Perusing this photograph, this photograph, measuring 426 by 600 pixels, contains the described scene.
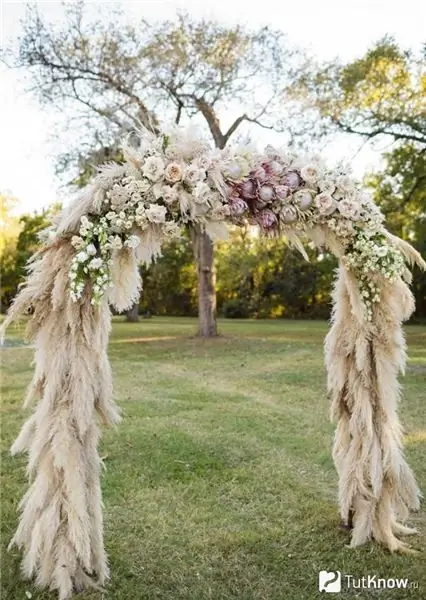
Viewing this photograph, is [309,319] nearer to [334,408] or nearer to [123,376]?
[123,376]

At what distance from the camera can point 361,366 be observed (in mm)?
3904

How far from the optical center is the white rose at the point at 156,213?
10.6 feet

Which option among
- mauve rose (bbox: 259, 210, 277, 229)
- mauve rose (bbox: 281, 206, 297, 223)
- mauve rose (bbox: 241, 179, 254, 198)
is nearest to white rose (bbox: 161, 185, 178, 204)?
mauve rose (bbox: 241, 179, 254, 198)

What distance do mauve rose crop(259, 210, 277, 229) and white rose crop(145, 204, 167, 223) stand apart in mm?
599

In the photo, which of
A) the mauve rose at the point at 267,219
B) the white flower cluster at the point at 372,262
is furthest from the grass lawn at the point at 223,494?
the mauve rose at the point at 267,219

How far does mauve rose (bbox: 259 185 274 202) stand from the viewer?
3.49 m

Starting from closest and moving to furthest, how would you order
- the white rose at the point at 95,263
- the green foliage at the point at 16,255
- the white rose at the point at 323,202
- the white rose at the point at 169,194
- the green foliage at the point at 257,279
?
1. the white rose at the point at 95,263
2. the white rose at the point at 169,194
3. the white rose at the point at 323,202
4. the green foliage at the point at 16,255
5. the green foliage at the point at 257,279

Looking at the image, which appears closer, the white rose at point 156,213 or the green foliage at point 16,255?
the white rose at point 156,213

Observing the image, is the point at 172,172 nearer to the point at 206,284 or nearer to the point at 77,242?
the point at 77,242

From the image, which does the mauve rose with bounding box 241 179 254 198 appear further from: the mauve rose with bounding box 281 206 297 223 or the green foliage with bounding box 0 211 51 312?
the green foliage with bounding box 0 211 51 312

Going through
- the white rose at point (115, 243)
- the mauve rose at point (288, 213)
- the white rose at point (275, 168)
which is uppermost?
the white rose at point (275, 168)

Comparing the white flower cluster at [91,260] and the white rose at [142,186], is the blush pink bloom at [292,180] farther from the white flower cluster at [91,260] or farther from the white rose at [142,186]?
the white flower cluster at [91,260]

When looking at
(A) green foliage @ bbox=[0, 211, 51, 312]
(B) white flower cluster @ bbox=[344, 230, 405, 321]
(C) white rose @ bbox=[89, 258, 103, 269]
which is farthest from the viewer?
(A) green foliage @ bbox=[0, 211, 51, 312]

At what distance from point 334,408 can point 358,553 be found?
891mm
